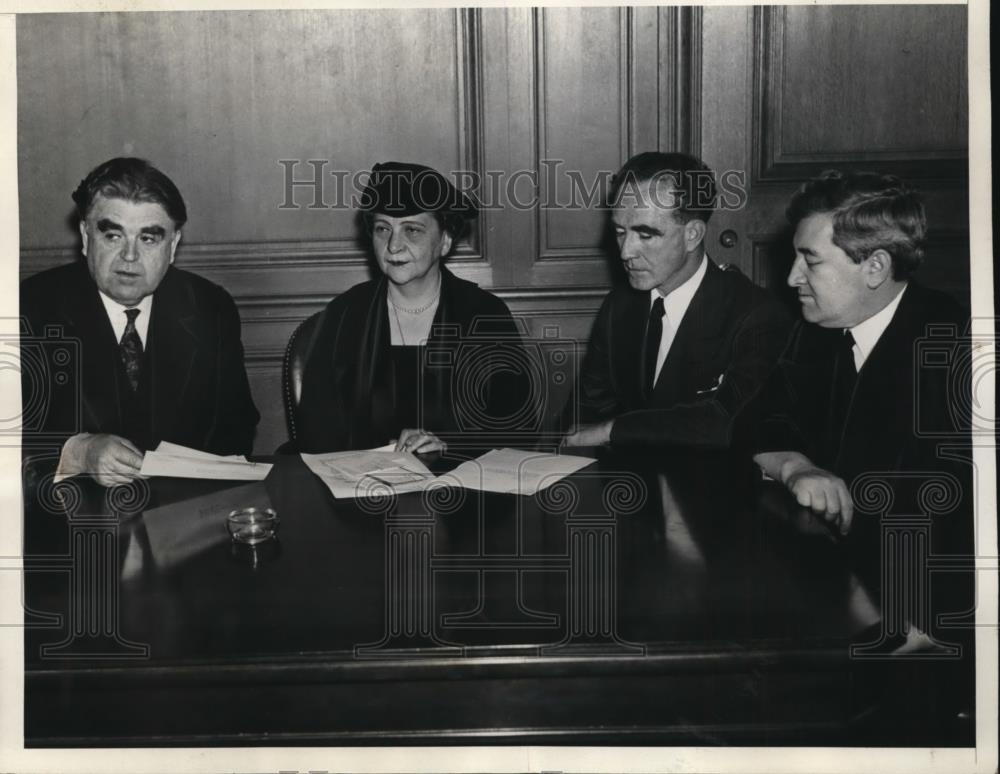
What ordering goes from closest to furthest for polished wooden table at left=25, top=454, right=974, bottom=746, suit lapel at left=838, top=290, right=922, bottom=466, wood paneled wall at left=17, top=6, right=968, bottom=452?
polished wooden table at left=25, top=454, right=974, bottom=746 < suit lapel at left=838, top=290, right=922, bottom=466 < wood paneled wall at left=17, top=6, right=968, bottom=452

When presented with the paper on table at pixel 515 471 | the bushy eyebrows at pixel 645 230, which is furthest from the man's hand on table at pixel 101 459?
the bushy eyebrows at pixel 645 230

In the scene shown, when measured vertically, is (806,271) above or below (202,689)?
above

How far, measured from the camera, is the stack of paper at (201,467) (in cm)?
180

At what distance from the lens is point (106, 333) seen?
91.2 inches

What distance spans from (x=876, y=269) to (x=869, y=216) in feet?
0.54

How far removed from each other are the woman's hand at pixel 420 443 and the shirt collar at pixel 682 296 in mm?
736

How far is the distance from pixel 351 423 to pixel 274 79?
986 millimetres

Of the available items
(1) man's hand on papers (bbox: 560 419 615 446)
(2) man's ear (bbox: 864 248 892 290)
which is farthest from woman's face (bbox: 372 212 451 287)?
(2) man's ear (bbox: 864 248 892 290)

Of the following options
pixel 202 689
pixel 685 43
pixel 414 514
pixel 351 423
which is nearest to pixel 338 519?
pixel 414 514

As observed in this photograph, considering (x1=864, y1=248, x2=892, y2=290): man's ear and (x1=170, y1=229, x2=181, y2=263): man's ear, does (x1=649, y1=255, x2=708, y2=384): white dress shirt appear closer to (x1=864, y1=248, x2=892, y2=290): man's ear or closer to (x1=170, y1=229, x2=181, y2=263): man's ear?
(x1=864, y1=248, x2=892, y2=290): man's ear

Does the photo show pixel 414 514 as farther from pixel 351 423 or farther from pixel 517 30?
pixel 517 30

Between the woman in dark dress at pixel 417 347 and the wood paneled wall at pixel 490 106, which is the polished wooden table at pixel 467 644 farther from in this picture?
the wood paneled wall at pixel 490 106

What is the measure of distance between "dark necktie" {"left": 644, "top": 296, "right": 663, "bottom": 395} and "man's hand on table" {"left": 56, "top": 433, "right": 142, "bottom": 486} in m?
1.21

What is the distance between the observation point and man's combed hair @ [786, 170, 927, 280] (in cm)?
202
